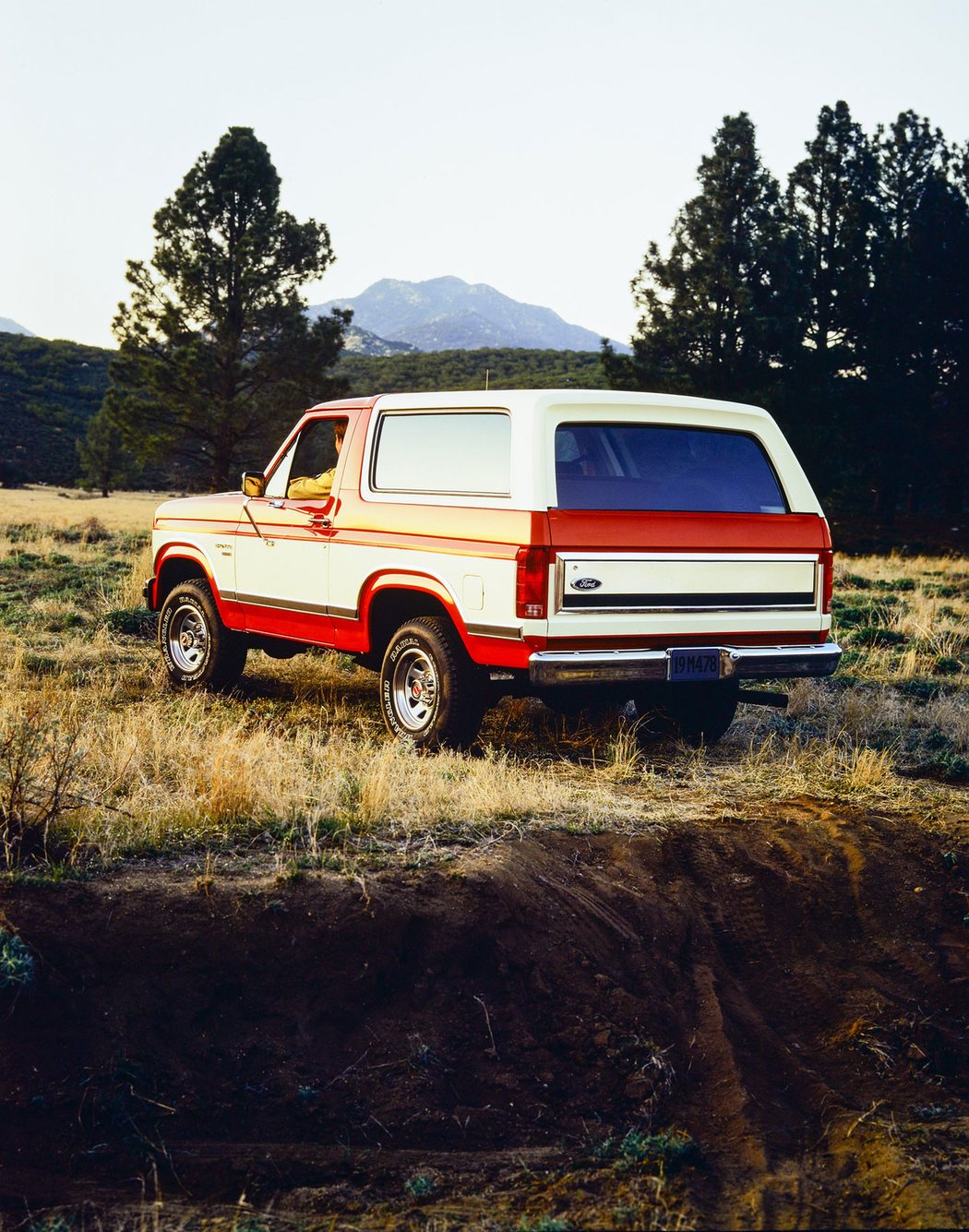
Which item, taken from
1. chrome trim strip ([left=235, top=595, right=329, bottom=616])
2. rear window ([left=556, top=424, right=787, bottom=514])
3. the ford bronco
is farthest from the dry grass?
rear window ([left=556, top=424, right=787, bottom=514])

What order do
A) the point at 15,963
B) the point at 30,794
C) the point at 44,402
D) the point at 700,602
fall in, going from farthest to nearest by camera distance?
1. the point at 44,402
2. the point at 700,602
3. the point at 30,794
4. the point at 15,963

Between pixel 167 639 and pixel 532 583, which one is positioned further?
pixel 167 639

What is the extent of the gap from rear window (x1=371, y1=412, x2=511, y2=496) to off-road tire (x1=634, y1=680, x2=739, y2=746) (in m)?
1.82

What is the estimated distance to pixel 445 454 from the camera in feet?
23.5

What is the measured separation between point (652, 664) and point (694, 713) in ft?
5.46

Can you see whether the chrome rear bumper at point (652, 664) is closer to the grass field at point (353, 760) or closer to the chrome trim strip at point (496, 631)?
the chrome trim strip at point (496, 631)

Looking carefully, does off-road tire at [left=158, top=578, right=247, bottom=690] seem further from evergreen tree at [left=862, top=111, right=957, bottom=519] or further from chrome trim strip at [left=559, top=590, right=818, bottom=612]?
evergreen tree at [left=862, top=111, right=957, bottom=519]

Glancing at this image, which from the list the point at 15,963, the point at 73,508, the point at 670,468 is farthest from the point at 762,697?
the point at 73,508

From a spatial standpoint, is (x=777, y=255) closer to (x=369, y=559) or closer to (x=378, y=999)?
(x=369, y=559)

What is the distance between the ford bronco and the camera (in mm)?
6441

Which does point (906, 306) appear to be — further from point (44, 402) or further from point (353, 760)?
point (44, 402)

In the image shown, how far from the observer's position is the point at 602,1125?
357 cm

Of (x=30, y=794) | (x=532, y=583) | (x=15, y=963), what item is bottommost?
(x=15, y=963)

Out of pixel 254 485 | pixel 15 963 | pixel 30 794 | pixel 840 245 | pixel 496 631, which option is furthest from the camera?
pixel 840 245
